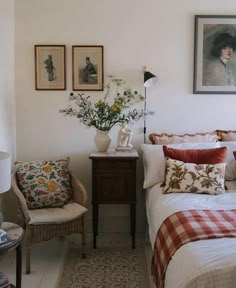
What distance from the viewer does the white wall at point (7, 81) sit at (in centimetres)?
309

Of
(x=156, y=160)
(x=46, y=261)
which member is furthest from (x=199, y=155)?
(x=46, y=261)

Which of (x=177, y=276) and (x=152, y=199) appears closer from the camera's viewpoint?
(x=177, y=276)

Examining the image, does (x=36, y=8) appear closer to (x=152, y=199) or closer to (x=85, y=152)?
(x=85, y=152)

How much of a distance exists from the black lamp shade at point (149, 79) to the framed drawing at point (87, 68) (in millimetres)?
443

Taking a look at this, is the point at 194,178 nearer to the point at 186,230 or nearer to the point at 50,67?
the point at 186,230

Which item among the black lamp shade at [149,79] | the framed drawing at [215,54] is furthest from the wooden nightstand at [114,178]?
the framed drawing at [215,54]

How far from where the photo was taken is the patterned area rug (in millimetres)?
2529

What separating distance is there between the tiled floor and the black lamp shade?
1550 mm

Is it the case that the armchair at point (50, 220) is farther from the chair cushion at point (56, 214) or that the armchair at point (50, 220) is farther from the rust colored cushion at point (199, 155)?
the rust colored cushion at point (199, 155)

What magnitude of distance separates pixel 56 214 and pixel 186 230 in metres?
1.29

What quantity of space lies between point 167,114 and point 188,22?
37.0 inches

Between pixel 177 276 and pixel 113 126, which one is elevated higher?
pixel 113 126

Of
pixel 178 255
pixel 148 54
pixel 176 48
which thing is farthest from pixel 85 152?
pixel 178 255

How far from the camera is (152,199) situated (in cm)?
277
